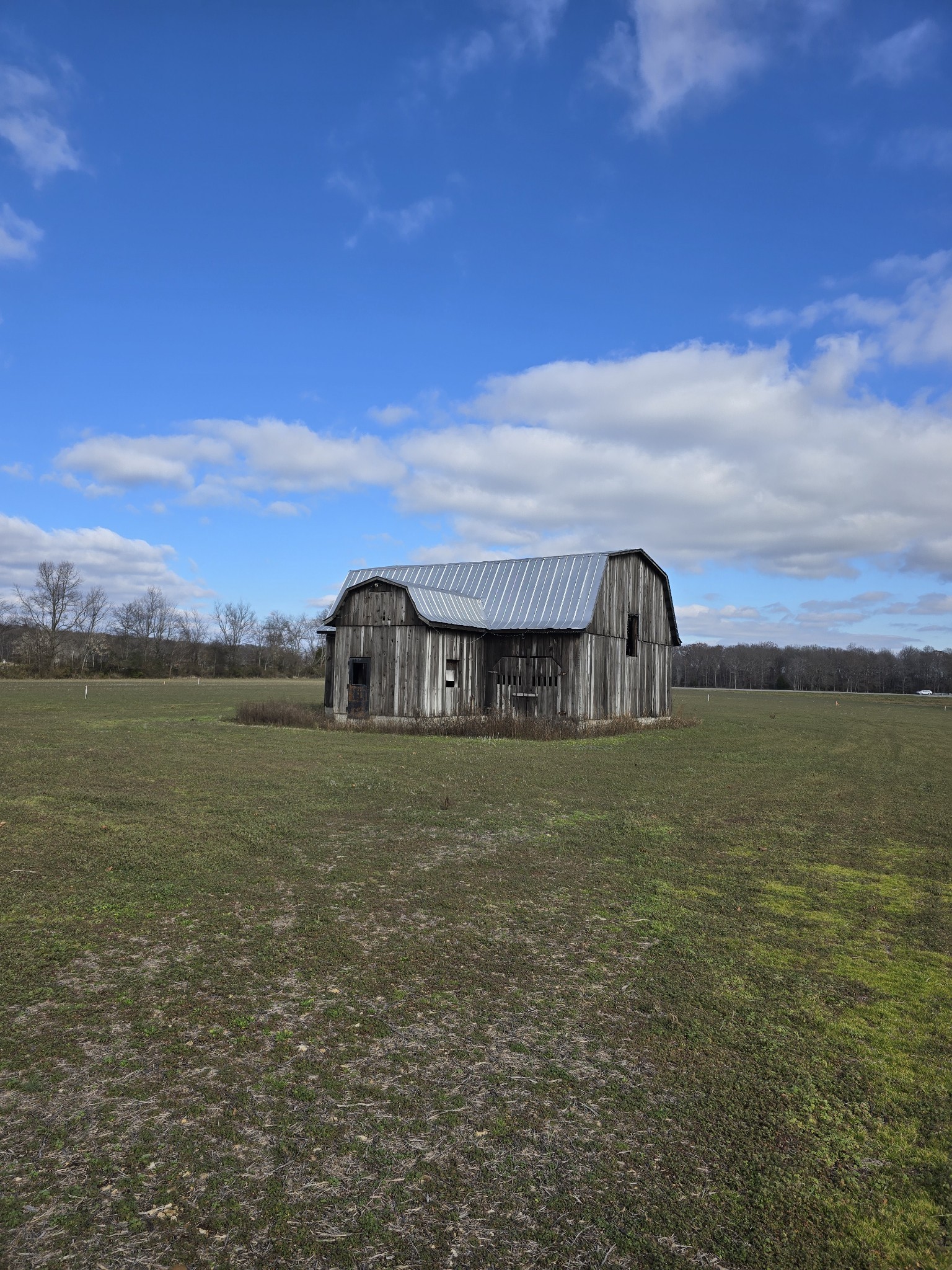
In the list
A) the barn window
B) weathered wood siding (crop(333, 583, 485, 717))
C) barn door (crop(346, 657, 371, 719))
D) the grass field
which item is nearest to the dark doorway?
weathered wood siding (crop(333, 583, 485, 717))

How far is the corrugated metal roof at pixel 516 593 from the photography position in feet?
86.6

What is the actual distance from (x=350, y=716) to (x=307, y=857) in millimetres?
17987

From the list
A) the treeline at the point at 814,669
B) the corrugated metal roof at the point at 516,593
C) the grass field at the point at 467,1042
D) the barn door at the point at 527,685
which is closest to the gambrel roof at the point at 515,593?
the corrugated metal roof at the point at 516,593

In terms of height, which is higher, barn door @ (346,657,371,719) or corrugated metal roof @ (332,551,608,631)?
corrugated metal roof @ (332,551,608,631)

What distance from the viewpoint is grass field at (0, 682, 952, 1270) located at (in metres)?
3.12

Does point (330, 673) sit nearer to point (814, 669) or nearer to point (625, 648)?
point (625, 648)

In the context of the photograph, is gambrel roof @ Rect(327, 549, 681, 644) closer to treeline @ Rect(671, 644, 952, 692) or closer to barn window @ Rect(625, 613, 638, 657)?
barn window @ Rect(625, 613, 638, 657)

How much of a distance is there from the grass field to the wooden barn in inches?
584

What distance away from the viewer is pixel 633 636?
98.9 feet

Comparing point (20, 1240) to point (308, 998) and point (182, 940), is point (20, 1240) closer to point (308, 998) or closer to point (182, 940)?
point (308, 998)

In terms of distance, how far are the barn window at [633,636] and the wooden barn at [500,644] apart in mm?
50

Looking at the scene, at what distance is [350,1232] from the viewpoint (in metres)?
3.03

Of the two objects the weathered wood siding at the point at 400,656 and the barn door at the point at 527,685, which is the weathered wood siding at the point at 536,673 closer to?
the barn door at the point at 527,685

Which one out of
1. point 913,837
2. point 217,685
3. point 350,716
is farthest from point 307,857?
point 217,685
